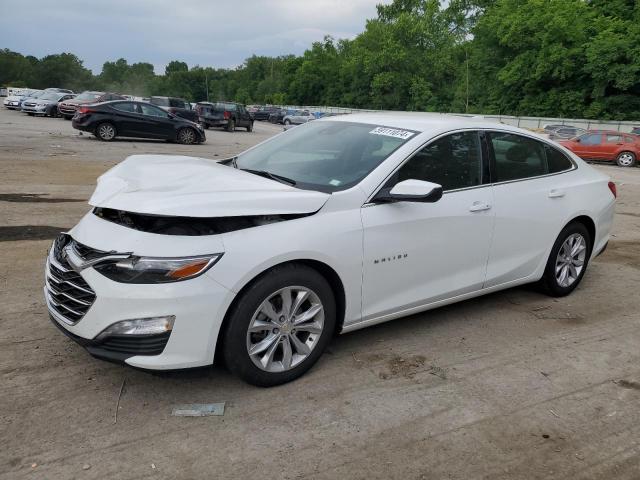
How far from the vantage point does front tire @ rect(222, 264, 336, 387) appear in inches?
121

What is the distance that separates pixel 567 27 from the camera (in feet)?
144

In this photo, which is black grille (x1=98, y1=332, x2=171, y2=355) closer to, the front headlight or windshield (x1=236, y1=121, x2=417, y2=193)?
the front headlight

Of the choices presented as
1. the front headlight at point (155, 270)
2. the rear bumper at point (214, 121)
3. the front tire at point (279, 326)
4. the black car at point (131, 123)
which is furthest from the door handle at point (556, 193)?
the rear bumper at point (214, 121)

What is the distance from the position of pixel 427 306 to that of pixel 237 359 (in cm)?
158

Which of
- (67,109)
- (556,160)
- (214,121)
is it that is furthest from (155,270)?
(214,121)

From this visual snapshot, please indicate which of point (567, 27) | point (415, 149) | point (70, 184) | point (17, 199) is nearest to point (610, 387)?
point (415, 149)

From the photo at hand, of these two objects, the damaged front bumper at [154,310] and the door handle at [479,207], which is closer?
the damaged front bumper at [154,310]

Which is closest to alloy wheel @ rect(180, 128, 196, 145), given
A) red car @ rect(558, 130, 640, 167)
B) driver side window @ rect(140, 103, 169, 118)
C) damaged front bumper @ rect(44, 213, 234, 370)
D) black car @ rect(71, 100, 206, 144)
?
black car @ rect(71, 100, 206, 144)

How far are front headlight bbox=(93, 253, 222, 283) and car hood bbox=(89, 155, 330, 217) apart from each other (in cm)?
26

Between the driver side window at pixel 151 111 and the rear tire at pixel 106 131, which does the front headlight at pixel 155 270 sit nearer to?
the rear tire at pixel 106 131

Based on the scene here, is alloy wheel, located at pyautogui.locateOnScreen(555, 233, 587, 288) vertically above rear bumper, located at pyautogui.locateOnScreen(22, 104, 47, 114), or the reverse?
alloy wheel, located at pyautogui.locateOnScreen(555, 233, 587, 288)

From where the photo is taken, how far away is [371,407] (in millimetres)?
3211

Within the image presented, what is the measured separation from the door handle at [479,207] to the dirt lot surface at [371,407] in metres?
0.97

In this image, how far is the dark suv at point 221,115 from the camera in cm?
3366
